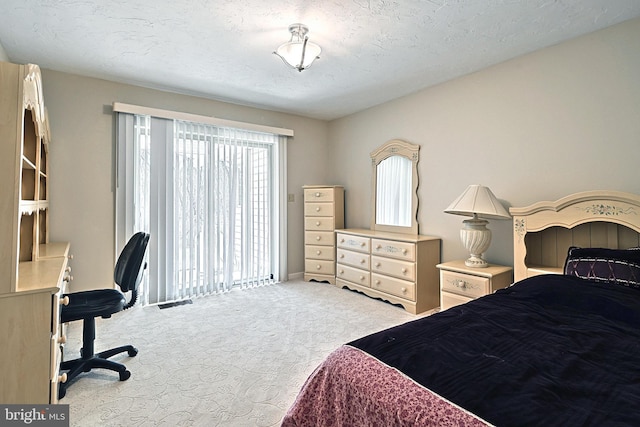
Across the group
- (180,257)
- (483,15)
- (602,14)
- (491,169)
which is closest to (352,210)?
(491,169)

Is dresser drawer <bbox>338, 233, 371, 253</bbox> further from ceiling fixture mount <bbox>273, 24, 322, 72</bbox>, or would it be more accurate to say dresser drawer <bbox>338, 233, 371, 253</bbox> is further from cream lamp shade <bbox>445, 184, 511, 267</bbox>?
ceiling fixture mount <bbox>273, 24, 322, 72</bbox>

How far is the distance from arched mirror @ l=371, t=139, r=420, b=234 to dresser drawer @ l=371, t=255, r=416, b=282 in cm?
54

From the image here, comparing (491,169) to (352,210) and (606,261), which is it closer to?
(606,261)

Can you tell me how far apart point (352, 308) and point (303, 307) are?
56 cm

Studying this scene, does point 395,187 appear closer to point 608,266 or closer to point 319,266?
point 319,266

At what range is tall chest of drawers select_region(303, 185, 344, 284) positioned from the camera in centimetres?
457

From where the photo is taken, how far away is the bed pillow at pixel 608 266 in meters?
1.82

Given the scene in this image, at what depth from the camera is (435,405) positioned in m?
0.89

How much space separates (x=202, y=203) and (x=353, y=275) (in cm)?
220

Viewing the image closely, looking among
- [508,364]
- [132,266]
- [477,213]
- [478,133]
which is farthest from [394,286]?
[132,266]

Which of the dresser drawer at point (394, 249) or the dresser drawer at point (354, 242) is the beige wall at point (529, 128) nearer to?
the dresser drawer at point (394, 249)

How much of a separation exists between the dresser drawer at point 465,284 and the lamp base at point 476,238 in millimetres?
166

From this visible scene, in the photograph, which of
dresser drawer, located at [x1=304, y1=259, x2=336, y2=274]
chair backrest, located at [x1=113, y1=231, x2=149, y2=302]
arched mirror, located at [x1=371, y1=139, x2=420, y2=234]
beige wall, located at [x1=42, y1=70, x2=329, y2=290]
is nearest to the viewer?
chair backrest, located at [x1=113, y1=231, x2=149, y2=302]

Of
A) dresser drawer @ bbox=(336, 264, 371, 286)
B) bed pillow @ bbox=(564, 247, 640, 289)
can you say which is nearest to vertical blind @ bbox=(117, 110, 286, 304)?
dresser drawer @ bbox=(336, 264, 371, 286)
